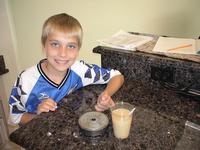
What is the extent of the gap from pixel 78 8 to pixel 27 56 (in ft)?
2.80

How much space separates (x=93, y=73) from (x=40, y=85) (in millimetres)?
285

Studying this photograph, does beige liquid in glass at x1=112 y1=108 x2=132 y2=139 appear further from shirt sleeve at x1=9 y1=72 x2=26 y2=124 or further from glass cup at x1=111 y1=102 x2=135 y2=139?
shirt sleeve at x1=9 y1=72 x2=26 y2=124

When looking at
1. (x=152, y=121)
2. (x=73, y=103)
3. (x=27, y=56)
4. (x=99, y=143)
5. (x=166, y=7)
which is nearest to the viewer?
(x=99, y=143)

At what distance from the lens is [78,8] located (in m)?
2.02

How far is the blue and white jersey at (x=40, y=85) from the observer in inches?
44.9

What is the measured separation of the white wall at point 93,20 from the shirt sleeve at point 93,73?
79 cm

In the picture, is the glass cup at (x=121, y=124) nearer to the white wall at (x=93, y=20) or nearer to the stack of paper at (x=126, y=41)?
the stack of paper at (x=126, y=41)

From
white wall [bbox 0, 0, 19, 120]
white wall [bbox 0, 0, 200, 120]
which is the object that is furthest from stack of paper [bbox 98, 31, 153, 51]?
white wall [bbox 0, 0, 19, 120]

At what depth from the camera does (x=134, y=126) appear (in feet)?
2.64

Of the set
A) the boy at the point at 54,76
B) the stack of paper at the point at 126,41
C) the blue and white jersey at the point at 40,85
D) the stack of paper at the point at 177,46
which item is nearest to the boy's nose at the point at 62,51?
the boy at the point at 54,76

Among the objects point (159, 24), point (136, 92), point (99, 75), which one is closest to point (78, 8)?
point (159, 24)

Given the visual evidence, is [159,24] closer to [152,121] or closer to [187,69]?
[187,69]

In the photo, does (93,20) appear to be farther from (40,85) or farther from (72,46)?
(40,85)

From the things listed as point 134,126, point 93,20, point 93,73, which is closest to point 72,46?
point 93,73
